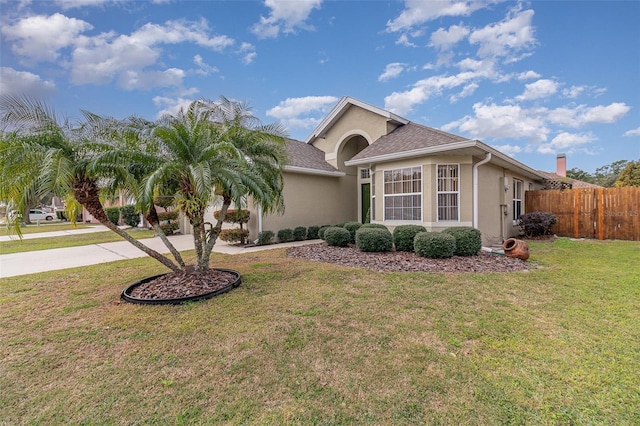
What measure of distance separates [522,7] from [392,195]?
7.92 meters

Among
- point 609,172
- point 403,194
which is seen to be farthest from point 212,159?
point 609,172

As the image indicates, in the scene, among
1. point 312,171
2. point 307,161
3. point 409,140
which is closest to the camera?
point 409,140

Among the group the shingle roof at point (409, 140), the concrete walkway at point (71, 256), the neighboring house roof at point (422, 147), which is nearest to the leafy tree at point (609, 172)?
the neighboring house roof at point (422, 147)

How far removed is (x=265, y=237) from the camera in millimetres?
12117

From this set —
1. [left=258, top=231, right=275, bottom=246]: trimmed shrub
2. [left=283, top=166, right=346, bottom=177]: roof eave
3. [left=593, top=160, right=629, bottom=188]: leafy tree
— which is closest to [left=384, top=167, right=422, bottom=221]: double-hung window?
[left=283, top=166, right=346, bottom=177]: roof eave

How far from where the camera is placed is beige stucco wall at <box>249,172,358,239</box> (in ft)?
41.8

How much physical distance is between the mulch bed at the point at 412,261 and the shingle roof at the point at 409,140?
3905mm

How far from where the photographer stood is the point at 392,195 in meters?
11.6

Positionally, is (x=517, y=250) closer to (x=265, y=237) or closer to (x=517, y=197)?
(x=517, y=197)

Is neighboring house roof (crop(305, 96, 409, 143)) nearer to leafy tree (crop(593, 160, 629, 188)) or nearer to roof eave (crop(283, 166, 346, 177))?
roof eave (crop(283, 166, 346, 177))

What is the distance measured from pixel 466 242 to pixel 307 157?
336 inches

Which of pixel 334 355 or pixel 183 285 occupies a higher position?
pixel 183 285

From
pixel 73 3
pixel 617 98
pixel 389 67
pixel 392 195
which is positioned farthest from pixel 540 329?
pixel 617 98

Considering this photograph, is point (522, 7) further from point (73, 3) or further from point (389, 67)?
point (73, 3)
